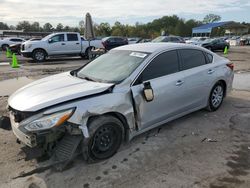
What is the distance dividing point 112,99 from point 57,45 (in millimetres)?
15139

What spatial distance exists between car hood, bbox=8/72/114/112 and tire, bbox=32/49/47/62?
13.9 metres

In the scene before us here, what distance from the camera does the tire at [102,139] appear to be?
3746mm

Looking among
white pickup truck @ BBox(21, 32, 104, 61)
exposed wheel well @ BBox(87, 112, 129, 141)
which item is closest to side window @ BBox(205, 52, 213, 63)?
exposed wheel well @ BBox(87, 112, 129, 141)

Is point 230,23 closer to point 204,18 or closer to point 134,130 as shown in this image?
point 204,18

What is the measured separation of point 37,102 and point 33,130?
388mm

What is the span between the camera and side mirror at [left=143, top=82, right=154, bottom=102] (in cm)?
425

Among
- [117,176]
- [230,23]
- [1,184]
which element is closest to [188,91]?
[117,176]

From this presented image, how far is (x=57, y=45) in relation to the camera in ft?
59.3

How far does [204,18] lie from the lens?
129m

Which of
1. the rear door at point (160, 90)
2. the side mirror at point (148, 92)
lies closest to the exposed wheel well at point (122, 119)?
the rear door at point (160, 90)

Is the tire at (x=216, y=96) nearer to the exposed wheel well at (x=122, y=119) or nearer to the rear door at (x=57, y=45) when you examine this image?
the exposed wheel well at (x=122, y=119)

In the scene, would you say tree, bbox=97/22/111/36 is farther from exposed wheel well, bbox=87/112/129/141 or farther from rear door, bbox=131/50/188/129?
exposed wheel well, bbox=87/112/129/141

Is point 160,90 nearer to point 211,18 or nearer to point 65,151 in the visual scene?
point 65,151

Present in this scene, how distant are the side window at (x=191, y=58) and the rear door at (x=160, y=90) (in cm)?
22
